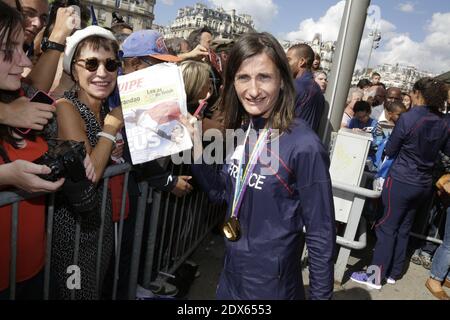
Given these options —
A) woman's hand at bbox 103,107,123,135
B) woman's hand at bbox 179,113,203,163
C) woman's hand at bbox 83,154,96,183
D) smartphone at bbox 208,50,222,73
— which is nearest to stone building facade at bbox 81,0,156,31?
smartphone at bbox 208,50,222,73

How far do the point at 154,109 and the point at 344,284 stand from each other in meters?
3.38

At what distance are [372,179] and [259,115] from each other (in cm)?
376

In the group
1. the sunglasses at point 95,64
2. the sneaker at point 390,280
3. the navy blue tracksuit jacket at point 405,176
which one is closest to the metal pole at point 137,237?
the sunglasses at point 95,64

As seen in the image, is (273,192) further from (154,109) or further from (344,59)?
(344,59)

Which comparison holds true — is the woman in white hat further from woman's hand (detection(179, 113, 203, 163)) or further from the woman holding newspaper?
the woman holding newspaper

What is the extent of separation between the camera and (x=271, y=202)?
69.7 inches

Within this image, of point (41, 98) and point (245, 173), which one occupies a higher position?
point (41, 98)

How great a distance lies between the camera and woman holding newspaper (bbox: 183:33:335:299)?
1689 millimetres

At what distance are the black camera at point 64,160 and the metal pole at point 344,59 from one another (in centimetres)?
295

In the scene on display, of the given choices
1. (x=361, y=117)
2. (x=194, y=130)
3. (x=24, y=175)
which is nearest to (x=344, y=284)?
(x=194, y=130)

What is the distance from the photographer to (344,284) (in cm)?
409

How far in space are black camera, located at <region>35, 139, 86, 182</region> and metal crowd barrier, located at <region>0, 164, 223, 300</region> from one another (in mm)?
182

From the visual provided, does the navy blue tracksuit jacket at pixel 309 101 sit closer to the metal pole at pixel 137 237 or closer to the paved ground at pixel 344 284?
the paved ground at pixel 344 284

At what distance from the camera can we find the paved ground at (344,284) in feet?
11.7
